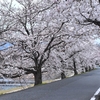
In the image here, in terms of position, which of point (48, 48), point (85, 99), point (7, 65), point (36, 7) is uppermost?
point (36, 7)

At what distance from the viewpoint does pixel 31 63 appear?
70.2 feet

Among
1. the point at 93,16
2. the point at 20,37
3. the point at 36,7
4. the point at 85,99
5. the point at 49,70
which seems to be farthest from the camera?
the point at 49,70

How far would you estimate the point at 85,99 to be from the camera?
8930mm

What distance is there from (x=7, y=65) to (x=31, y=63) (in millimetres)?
3315

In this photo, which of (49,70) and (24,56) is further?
(49,70)

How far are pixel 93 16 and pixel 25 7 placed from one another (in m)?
8.94

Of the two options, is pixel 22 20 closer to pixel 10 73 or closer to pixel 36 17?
pixel 36 17

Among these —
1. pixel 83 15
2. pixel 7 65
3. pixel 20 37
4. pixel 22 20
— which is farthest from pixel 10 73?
pixel 83 15

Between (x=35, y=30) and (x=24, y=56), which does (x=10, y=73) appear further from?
(x=35, y=30)

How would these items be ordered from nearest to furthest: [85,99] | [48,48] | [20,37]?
1. [85,99]
2. [20,37]
3. [48,48]

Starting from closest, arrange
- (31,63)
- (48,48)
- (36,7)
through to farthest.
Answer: (36,7)
(48,48)
(31,63)

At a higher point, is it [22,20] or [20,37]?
[22,20]

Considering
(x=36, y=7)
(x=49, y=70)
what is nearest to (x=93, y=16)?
(x=36, y=7)

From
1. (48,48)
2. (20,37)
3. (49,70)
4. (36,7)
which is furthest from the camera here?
(49,70)
